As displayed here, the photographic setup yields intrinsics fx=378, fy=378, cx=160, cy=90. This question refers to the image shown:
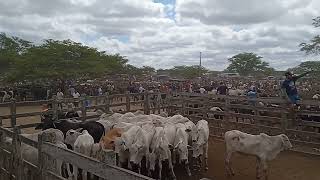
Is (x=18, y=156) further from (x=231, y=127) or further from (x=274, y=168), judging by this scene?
(x=231, y=127)

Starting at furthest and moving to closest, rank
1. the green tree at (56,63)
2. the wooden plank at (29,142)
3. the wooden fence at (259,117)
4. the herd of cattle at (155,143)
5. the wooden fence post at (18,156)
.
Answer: the green tree at (56,63), the wooden fence at (259,117), the herd of cattle at (155,143), the wooden fence post at (18,156), the wooden plank at (29,142)

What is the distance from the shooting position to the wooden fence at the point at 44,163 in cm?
391

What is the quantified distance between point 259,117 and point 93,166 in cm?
998

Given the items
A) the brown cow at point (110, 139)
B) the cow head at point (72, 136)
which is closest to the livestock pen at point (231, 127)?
the cow head at point (72, 136)

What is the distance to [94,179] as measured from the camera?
860 centimetres

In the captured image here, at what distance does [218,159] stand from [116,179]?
797 centimetres

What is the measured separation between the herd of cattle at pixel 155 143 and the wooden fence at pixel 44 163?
10.8 inches

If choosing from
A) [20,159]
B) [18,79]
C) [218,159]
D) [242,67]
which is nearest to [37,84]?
[18,79]

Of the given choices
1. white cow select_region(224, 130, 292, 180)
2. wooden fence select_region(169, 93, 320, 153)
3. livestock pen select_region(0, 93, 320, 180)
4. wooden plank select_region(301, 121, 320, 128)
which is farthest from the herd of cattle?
wooden fence select_region(169, 93, 320, 153)

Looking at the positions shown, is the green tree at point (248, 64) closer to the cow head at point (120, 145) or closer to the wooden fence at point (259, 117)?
the wooden fence at point (259, 117)

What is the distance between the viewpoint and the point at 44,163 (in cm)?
565

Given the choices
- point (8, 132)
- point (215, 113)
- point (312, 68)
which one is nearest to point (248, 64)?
point (312, 68)

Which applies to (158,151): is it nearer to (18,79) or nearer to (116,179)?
(116,179)

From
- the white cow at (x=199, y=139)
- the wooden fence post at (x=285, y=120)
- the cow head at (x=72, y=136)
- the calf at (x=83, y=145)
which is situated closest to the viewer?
the calf at (x=83, y=145)
